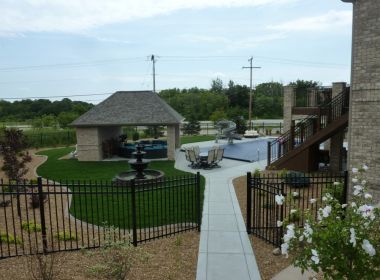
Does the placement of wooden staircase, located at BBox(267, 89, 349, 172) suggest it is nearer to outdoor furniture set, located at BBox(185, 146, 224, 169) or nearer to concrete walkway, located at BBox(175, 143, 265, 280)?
outdoor furniture set, located at BBox(185, 146, 224, 169)

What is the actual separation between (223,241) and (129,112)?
606 inches

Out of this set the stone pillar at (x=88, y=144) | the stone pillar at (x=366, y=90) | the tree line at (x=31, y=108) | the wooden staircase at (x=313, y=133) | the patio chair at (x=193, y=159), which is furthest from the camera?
the tree line at (x=31, y=108)

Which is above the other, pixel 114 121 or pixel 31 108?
pixel 31 108

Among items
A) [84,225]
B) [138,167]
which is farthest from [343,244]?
[138,167]

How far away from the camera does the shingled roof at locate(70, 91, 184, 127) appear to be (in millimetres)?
20781

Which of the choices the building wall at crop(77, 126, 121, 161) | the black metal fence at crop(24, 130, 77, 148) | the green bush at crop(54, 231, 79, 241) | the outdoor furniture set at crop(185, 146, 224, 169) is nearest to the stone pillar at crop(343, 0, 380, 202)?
the green bush at crop(54, 231, 79, 241)

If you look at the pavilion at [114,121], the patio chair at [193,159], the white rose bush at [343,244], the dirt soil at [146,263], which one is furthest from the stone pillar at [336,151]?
the white rose bush at [343,244]

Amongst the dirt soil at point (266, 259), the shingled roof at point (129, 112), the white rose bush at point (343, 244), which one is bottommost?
the dirt soil at point (266, 259)

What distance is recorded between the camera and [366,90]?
953 cm

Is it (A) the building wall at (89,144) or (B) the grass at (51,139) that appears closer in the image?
(A) the building wall at (89,144)

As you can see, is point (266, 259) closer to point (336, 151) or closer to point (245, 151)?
point (336, 151)

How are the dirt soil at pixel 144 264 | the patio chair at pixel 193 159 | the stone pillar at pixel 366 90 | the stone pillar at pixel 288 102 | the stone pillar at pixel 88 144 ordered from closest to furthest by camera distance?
the dirt soil at pixel 144 264
the stone pillar at pixel 366 90
the stone pillar at pixel 288 102
the patio chair at pixel 193 159
the stone pillar at pixel 88 144

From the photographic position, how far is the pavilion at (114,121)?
20.8m

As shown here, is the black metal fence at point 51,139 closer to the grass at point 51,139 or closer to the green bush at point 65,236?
the grass at point 51,139
